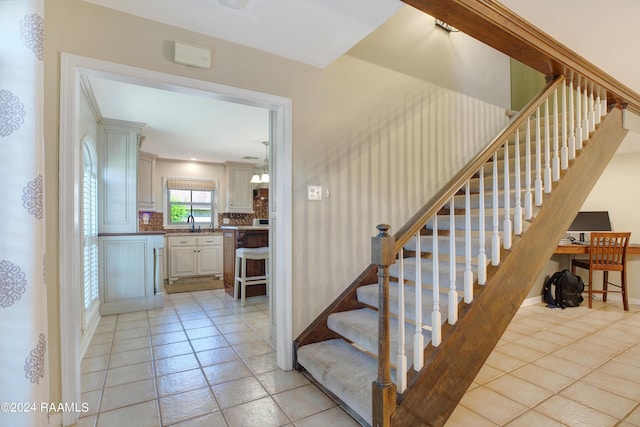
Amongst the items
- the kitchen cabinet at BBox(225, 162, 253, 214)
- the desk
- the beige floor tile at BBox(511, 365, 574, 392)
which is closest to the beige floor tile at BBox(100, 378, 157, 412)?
the beige floor tile at BBox(511, 365, 574, 392)

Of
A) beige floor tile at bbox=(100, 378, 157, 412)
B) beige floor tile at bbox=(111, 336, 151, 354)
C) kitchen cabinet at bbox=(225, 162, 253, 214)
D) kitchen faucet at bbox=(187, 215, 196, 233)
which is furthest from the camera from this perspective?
kitchen cabinet at bbox=(225, 162, 253, 214)

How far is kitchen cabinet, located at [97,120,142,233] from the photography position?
3855 millimetres

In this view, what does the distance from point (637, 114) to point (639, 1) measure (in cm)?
149

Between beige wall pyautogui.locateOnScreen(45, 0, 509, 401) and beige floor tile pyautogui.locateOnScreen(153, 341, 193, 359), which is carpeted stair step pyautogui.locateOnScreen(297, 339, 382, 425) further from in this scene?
beige floor tile pyautogui.locateOnScreen(153, 341, 193, 359)

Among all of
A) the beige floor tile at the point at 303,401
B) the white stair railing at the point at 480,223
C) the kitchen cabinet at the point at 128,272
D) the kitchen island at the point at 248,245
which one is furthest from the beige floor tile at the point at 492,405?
the kitchen cabinet at the point at 128,272

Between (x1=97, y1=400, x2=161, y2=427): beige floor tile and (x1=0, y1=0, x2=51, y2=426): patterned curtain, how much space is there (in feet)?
2.24

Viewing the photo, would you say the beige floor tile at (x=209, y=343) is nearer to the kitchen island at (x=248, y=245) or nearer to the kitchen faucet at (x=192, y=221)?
the kitchen island at (x=248, y=245)

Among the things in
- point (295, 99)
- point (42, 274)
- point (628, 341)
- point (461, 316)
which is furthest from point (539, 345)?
point (42, 274)

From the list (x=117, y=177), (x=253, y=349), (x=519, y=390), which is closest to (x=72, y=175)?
(x=253, y=349)

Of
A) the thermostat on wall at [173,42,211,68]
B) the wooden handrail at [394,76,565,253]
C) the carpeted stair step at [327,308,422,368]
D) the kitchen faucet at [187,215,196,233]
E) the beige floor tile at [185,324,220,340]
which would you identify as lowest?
the beige floor tile at [185,324,220,340]

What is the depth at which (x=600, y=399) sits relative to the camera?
80.0 inches

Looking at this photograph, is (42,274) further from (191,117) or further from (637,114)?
(637,114)

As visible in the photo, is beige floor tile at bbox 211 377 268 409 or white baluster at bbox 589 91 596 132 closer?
beige floor tile at bbox 211 377 268 409

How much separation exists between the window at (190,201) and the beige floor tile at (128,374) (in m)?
4.78
